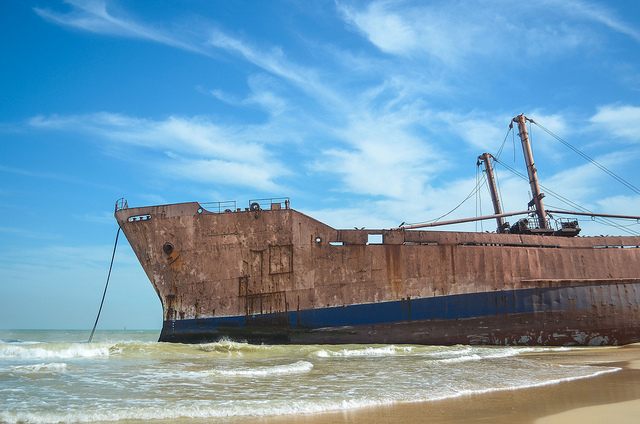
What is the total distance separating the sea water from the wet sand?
1.19 ft

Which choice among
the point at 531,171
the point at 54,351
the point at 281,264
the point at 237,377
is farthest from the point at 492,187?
the point at 54,351

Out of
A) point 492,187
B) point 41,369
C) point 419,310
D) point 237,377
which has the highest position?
point 492,187

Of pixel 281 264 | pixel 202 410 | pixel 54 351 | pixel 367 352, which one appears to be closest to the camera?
pixel 202 410

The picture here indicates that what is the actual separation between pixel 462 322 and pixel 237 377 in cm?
833

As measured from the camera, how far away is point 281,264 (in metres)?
13.8

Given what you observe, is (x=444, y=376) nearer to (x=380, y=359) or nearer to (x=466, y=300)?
(x=380, y=359)

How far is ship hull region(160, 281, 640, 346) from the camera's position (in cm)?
1346

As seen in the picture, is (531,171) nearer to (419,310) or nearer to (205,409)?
(419,310)

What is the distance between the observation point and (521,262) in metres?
15.4

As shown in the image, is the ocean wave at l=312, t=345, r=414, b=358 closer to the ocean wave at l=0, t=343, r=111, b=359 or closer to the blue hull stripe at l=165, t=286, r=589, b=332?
the blue hull stripe at l=165, t=286, r=589, b=332

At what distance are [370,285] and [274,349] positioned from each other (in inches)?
132

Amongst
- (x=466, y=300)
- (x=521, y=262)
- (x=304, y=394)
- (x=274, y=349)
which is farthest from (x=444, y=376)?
(x=521, y=262)

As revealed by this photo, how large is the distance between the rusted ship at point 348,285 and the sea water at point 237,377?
754 millimetres

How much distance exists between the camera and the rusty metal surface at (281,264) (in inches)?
537
